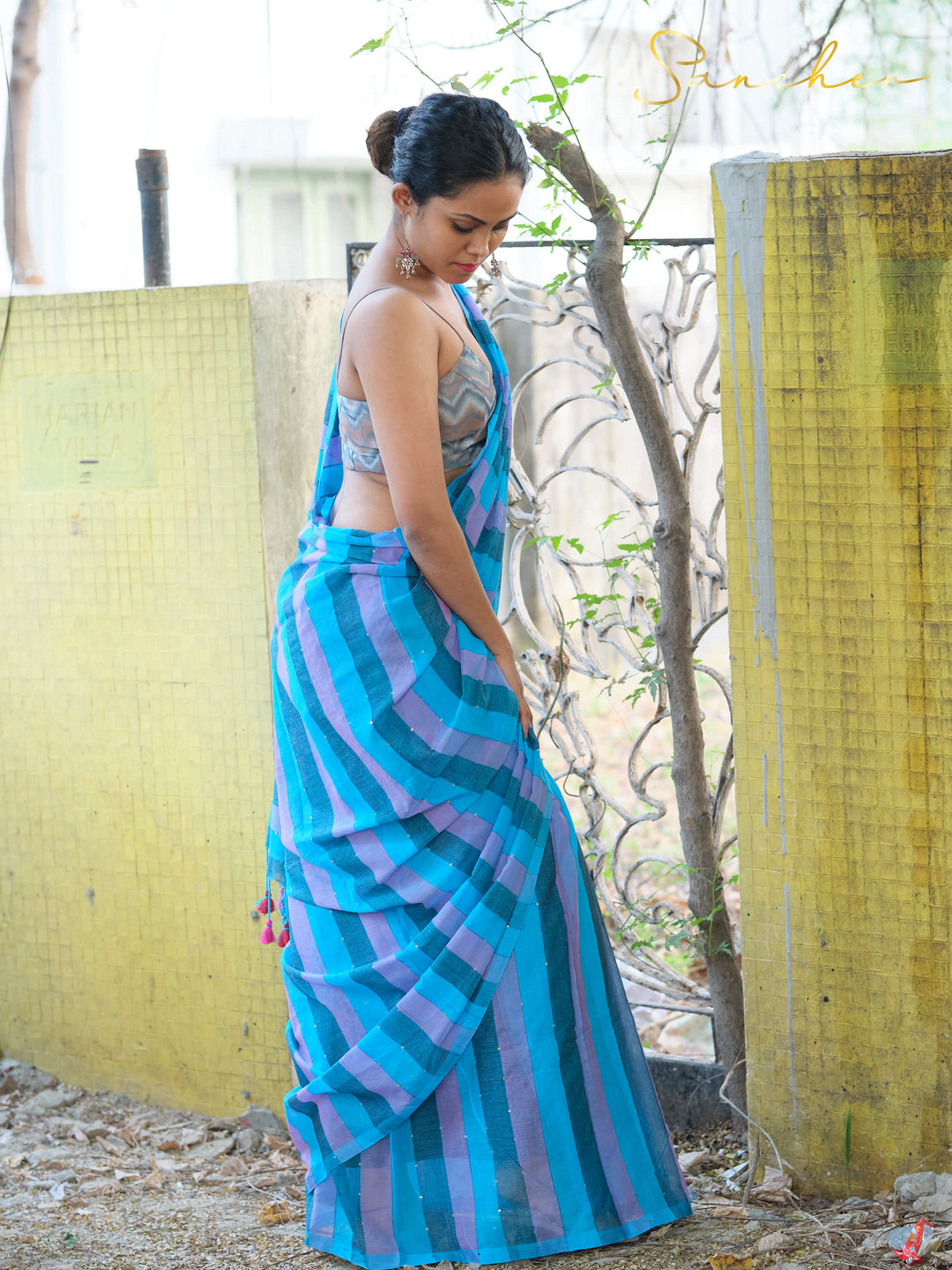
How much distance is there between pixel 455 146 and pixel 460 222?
11 centimetres

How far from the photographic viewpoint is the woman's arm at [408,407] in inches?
80.5

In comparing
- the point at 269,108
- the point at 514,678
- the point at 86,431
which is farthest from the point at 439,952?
the point at 269,108

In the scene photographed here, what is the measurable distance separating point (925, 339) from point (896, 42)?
5193mm

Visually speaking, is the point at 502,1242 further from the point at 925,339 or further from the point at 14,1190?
the point at 925,339

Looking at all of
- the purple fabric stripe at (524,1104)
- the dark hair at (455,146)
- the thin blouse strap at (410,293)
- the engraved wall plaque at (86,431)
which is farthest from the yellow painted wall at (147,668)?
the purple fabric stripe at (524,1104)

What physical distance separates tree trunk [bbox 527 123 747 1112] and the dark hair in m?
0.40

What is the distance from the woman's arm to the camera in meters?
2.04

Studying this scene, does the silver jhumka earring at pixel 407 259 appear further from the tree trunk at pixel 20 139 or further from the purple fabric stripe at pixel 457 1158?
the tree trunk at pixel 20 139

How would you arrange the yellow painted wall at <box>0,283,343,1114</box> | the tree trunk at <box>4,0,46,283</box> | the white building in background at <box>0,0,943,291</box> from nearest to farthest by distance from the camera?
the yellow painted wall at <box>0,283,343,1114</box> → the tree trunk at <box>4,0,46,283</box> → the white building in background at <box>0,0,943,291</box>

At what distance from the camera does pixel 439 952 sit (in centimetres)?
219

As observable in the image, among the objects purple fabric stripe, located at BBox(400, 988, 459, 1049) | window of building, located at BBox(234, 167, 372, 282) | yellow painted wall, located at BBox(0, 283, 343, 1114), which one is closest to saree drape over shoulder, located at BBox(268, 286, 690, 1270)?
purple fabric stripe, located at BBox(400, 988, 459, 1049)

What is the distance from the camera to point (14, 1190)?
9.18ft

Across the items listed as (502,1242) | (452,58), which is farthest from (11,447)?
(452,58)

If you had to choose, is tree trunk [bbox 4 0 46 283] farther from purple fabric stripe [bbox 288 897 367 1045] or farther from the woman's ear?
purple fabric stripe [bbox 288 897 367 1045]
